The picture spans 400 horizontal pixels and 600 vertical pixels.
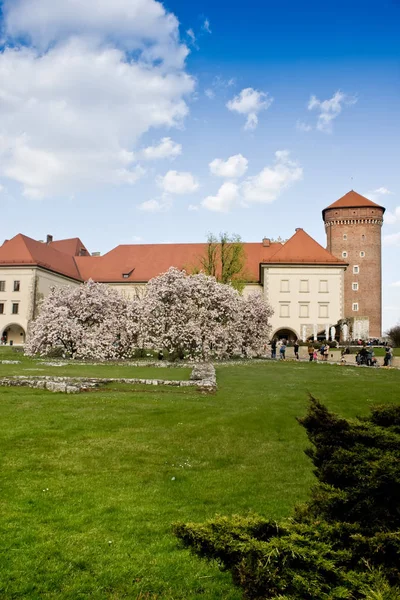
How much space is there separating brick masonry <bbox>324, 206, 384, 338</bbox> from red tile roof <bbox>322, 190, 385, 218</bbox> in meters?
0.60

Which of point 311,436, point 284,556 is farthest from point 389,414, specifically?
point 284,556

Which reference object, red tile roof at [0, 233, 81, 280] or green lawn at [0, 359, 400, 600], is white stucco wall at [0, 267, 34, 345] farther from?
green lawn at [0, 359, 400, 600]

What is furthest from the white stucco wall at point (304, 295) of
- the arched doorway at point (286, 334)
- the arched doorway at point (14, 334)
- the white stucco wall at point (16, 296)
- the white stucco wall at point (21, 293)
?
the arched doorway at point (14, 334)

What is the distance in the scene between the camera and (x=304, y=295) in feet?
204

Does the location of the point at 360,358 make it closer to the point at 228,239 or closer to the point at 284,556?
the point at 228,239

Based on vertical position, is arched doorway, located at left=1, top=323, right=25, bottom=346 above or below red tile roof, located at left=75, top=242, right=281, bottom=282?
below

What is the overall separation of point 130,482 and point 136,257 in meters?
67.2

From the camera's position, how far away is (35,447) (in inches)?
355

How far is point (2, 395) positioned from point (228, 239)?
161 feet

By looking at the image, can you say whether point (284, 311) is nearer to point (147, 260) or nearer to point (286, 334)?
point (286, 334)

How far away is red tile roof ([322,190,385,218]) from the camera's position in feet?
244

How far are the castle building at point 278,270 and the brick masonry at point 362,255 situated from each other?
0.14 metres

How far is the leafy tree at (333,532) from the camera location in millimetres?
3354

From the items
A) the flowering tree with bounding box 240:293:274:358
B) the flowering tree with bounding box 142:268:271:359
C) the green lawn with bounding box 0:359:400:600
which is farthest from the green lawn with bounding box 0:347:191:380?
the flowering tree with bounding box 240:293:274:358
